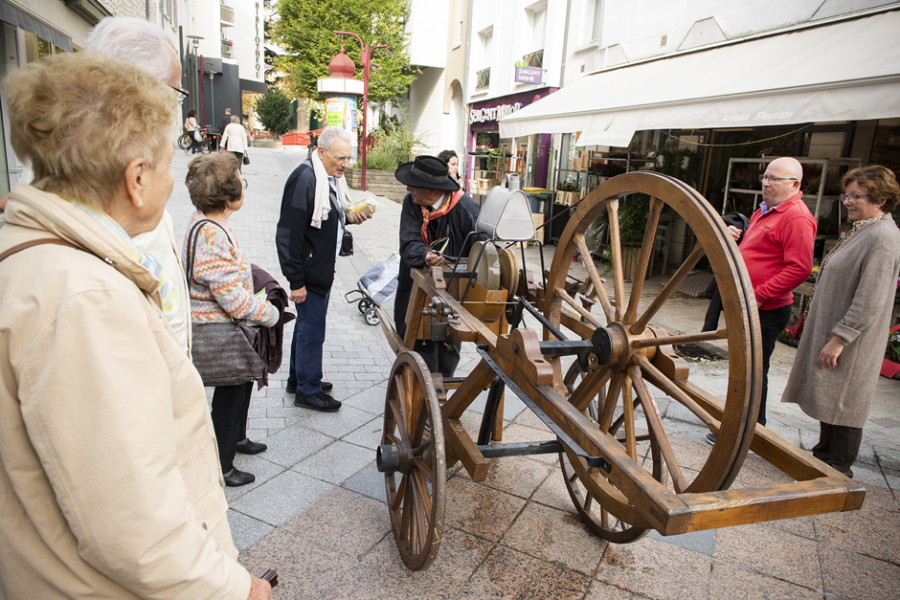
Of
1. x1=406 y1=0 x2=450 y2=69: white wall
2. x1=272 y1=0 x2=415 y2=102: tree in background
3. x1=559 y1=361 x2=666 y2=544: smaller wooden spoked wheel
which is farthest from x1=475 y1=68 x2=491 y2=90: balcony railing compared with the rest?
x1=559 y1=361 x2=666 y2=544: smaller wooden spoked wheel

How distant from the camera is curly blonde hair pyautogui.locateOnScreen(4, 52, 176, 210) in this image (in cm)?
93

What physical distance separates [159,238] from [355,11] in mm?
25720

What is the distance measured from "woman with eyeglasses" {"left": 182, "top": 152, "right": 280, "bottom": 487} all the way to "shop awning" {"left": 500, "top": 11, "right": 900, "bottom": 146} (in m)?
4.83

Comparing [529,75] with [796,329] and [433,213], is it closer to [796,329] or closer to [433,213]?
[796,329]

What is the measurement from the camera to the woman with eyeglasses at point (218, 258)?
2480mm

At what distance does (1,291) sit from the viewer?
866mm

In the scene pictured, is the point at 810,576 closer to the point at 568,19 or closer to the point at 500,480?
the point at 500,480

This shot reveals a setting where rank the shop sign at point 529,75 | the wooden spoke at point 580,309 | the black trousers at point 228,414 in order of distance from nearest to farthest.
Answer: the wooden spoke at point 580,309
the black trousers at point 228,414
the shop sign at point 529,75

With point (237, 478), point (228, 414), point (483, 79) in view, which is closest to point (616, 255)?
point (228, 414)

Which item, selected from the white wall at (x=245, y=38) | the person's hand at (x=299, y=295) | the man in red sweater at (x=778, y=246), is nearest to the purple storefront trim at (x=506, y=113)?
the man in red sweater at (x=778, y=246)

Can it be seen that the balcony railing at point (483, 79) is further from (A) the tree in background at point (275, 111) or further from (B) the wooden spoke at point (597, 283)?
(A) the tree in background at point (275, 111)

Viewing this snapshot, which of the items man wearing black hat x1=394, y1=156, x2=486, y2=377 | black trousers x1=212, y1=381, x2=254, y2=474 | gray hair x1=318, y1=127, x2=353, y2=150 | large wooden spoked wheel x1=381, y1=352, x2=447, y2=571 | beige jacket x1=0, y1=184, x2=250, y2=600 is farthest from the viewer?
gray hair x1=318, y1=127, x2=353, y2=150

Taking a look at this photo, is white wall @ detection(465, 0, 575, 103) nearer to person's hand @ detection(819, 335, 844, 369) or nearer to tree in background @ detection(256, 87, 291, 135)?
person's hand @ detection(819, 335, 844, 369)

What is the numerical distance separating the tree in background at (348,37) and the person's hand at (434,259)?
21.6 meters
